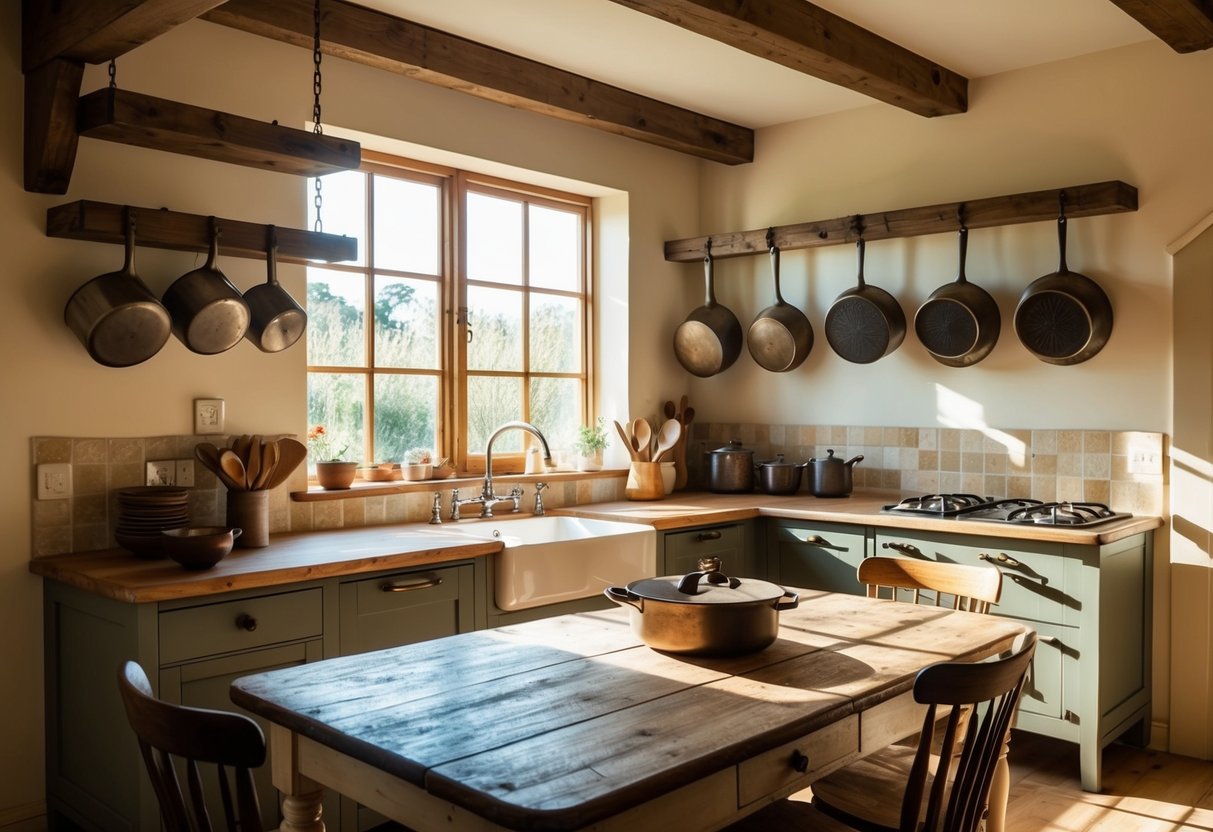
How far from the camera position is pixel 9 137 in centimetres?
279

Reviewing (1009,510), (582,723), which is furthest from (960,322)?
(582,723)

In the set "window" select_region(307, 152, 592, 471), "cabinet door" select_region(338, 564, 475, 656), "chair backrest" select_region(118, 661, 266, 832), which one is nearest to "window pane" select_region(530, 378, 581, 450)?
"window" select_region(307, 152, 592, 471)

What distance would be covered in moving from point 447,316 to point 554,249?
0.75 metres

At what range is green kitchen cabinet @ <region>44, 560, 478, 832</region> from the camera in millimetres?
2482

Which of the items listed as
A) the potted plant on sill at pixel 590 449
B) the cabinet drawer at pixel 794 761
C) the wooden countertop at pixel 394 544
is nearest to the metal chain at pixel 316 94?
the wooden countertop at pixel 394 544

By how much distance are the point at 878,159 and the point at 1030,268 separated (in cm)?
85

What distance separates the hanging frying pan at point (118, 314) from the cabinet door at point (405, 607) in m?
0.89

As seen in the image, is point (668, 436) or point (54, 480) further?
point (668, 436)

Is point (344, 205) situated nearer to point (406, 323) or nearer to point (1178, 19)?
point (406, 323)

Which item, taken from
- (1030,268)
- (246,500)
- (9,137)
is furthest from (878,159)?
(9,137)

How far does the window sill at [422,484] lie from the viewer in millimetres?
3443

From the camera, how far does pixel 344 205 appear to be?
3719mm

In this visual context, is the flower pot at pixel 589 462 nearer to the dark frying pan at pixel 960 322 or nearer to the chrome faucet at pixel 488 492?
the chrome faucet at pixel 488 492

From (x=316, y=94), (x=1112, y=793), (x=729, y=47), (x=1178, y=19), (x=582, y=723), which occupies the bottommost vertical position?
(x=1112, y=793)
